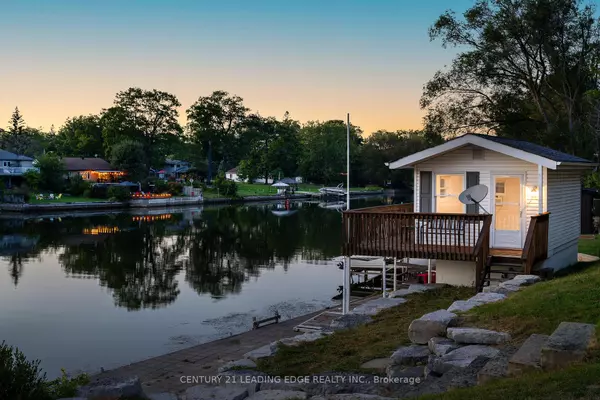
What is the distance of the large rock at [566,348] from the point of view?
6453 mm

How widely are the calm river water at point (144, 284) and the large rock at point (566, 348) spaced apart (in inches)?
488

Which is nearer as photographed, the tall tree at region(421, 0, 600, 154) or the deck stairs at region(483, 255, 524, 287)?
the deck stairs at region(483, 255, 524, 287)

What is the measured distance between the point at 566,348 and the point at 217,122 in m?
115

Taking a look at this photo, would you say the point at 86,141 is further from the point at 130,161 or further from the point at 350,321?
the point at 350,321

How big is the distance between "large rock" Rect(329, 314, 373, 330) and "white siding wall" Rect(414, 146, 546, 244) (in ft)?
22.7

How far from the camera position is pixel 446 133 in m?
40.8

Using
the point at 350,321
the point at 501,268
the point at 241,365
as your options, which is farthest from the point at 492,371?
the point at 501,268

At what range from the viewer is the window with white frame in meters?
18.0

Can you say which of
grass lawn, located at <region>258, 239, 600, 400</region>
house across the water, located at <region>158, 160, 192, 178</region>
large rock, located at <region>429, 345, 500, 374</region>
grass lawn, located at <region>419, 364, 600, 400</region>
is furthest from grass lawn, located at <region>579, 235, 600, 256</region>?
house across the water, located at <region>158, 160, 192, 178</region>

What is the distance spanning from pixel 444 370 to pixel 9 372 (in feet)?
17.2

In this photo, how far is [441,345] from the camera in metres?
8.41

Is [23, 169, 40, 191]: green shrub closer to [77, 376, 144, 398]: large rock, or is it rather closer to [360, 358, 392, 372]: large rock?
[77, 376, 144, 398]: large rock

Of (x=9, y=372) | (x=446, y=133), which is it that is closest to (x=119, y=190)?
(x=446, y=133)

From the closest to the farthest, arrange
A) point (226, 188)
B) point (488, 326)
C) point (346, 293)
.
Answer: point (488, 326) < point (346, 293) < point (226, 188)
